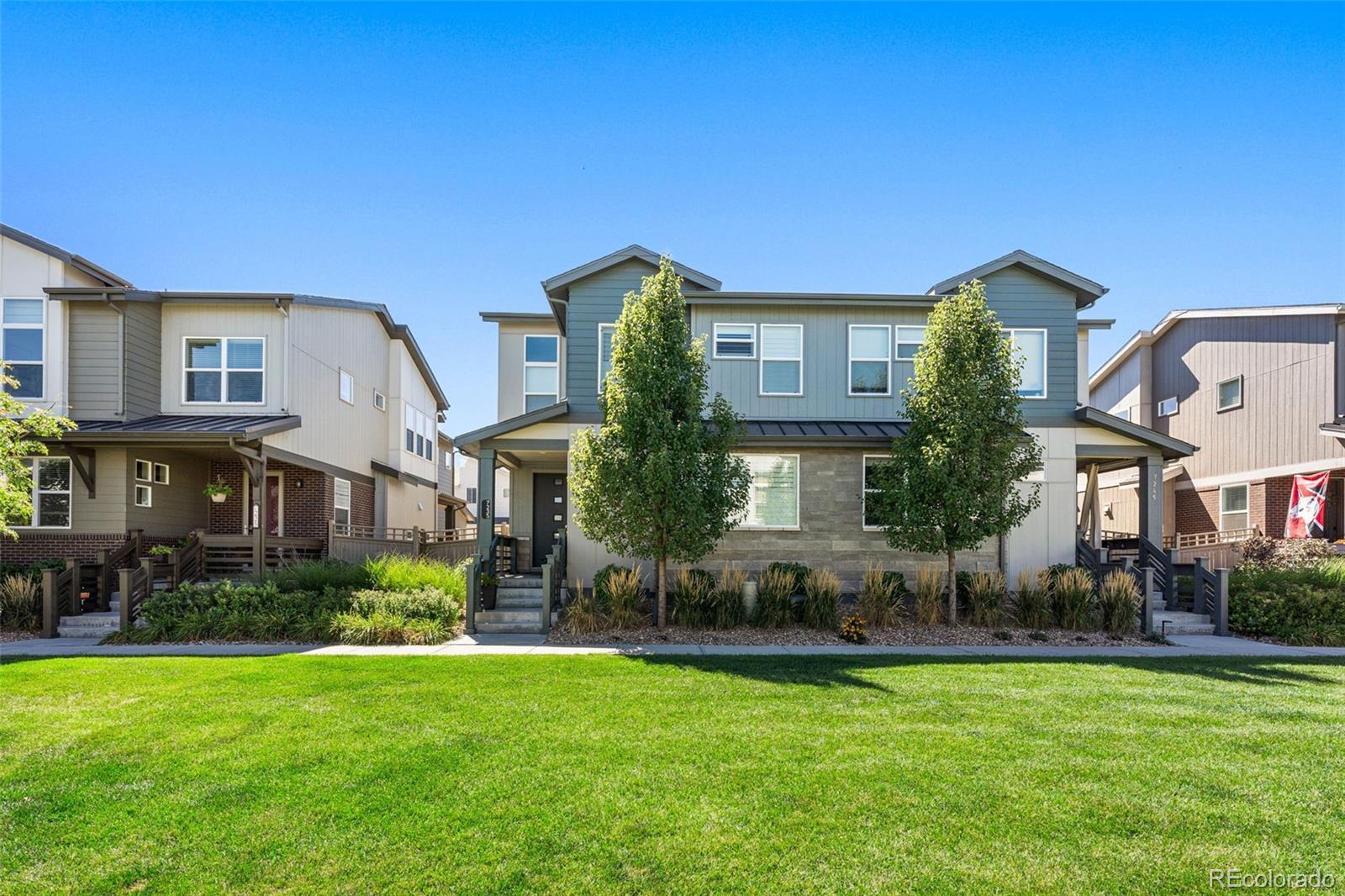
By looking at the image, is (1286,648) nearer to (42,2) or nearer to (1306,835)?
(1306,835)

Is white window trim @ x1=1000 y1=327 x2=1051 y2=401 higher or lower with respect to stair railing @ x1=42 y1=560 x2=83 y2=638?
higher

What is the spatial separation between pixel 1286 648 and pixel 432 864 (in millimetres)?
13512

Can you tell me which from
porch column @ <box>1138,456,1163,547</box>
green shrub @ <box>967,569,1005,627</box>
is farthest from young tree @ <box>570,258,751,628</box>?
porch column @ <box>1138,456,1163,547</box>

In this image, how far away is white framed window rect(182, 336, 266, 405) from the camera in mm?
17406

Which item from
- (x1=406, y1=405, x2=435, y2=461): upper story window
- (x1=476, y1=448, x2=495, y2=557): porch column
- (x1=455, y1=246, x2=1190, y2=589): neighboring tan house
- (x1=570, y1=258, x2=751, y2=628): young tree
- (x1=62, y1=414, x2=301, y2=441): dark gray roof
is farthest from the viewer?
(x1=406, y1=405, x2=435, y2=461): upper story window

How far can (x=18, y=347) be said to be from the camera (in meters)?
16.4

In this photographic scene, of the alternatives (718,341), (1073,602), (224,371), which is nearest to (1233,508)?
(1073,602)

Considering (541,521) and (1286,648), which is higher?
(541,521)

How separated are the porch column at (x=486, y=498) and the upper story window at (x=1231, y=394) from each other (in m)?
20.1

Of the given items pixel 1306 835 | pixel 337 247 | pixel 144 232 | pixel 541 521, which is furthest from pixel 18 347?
pixel 1306 835

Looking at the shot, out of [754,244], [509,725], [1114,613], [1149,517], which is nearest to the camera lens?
[509,725]

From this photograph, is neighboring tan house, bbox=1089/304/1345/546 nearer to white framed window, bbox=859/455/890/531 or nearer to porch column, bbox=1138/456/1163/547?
porch column, bbox=1138/456/1163/547

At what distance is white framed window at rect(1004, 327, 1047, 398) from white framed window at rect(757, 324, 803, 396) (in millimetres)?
4486

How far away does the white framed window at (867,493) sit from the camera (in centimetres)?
1530
